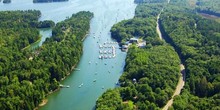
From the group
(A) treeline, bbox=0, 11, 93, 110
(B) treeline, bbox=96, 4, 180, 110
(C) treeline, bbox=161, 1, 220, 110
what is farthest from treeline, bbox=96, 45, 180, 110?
(A) treeline, bbox=0, 11, 93, 110

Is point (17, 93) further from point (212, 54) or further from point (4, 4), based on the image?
point (4, 4)

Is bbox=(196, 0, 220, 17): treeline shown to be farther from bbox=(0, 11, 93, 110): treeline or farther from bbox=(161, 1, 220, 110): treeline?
bbox=(0, 11, 93, 110): treeline

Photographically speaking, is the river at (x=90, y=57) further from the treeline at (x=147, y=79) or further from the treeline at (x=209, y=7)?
the treeline at (x=209, y=7)

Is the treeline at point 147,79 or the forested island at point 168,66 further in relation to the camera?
the forested island at point 168,66

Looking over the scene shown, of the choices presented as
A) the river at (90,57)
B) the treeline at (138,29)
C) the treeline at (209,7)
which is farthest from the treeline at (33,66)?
the treeline at (209,7)

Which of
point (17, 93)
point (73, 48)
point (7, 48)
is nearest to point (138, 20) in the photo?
point (73, 48)

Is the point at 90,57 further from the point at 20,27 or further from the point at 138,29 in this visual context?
the point at 20,27

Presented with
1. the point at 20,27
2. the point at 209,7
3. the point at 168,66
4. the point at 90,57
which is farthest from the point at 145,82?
the point at 209,7
